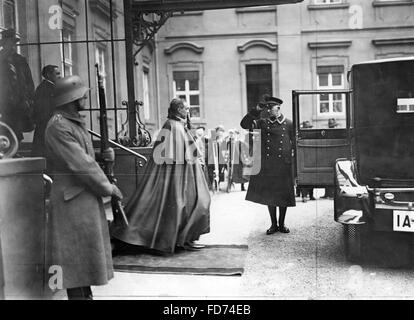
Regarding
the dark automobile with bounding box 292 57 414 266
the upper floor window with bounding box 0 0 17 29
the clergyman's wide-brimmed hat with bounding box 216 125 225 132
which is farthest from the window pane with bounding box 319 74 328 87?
the upper floor window with bounding box 0 0 17 29

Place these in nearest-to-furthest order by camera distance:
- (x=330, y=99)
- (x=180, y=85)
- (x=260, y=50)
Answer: (x=260, y=50)
(x=180, y=85)
(x=330, y=99)

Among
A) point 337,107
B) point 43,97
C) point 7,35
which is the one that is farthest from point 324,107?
point 7,35

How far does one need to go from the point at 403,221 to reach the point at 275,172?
5.95 ft

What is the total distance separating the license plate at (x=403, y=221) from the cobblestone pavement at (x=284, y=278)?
0.38m

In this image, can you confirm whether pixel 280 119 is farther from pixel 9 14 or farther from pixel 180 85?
pixel 9 14

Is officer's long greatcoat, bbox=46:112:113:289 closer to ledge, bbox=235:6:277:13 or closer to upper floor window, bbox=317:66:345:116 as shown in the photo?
ledge, bbox=235:6:277:13

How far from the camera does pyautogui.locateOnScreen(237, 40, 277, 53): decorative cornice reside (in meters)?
4.02

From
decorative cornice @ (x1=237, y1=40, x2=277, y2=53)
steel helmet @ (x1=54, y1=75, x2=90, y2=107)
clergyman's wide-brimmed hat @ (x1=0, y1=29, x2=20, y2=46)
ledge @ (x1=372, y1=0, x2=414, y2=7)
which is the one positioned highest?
ledge @ (x1=372, y1=0, x2=414, y2=7)

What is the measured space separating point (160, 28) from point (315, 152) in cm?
226

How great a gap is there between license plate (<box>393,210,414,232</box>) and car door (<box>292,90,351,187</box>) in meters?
1.23

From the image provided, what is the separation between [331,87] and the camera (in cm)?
432

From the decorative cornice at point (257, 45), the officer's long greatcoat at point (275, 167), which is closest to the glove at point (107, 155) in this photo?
the decorative cornice at point (257, 45)
